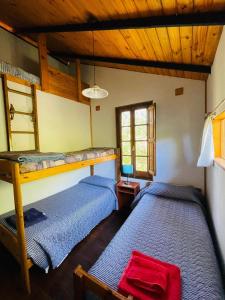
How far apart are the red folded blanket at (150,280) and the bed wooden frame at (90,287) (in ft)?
0.51

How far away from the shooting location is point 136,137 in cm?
323

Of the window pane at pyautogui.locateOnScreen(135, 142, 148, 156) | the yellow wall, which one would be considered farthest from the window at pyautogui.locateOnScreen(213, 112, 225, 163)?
the yellow wall

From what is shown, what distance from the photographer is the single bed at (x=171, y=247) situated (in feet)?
3.38

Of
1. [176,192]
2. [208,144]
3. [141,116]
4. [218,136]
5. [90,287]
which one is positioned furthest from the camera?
[141,116]

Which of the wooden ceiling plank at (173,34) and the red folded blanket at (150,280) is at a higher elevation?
the wooden ceiling plank at (173,34)

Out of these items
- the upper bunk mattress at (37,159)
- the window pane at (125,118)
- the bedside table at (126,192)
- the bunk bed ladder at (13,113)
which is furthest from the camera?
the window pane at (125,118)

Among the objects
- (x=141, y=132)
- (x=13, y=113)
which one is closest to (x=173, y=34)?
(x=141, y=132)

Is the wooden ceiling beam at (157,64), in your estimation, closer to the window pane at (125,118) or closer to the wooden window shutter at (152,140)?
the wooden window shutter at (152,140)

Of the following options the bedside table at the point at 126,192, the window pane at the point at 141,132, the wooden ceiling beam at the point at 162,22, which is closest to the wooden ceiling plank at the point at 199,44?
the wooden ceiling beam at the point at 162,22

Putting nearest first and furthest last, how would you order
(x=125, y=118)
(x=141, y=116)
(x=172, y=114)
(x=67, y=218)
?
(x=67, y=218) → (x=172, y=114) → (x=141, y=116) → (x=125, y=118)

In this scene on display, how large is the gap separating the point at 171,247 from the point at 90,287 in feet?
2.67

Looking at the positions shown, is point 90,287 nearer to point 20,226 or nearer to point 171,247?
point 171,247

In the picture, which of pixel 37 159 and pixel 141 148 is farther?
pixel 141 148

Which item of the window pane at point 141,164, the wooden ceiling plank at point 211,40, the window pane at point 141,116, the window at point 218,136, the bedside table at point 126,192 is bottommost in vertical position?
the bedside table at point 126,192
